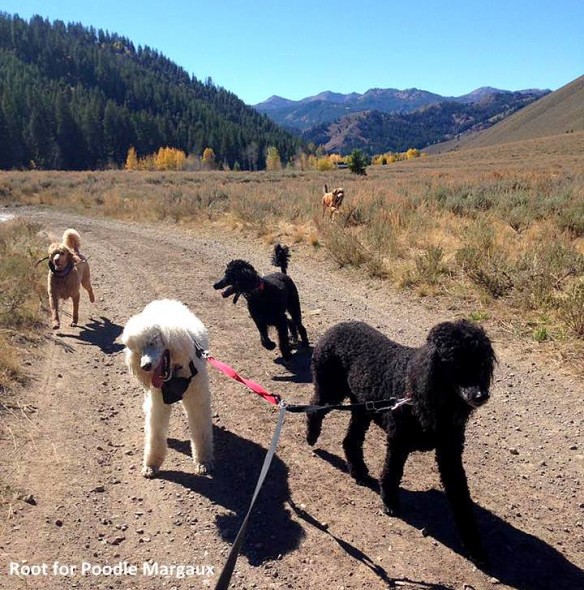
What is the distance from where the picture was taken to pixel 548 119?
148m

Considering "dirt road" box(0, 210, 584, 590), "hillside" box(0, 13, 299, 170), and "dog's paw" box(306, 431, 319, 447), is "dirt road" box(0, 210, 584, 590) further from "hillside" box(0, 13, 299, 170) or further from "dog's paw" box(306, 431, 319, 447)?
"hillside" box(0, 13, 299, 170)

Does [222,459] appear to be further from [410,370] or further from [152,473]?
[410,370]

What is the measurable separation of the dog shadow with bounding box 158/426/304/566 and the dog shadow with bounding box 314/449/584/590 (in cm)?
78

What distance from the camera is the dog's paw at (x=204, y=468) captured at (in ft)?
13.4

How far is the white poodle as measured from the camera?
149 inches

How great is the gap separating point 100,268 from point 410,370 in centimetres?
1008

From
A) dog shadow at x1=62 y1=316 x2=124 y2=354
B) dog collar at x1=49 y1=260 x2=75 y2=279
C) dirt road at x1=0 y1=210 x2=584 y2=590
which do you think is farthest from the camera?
dog collar at x1=49 y1=260 x2=75 y2=279

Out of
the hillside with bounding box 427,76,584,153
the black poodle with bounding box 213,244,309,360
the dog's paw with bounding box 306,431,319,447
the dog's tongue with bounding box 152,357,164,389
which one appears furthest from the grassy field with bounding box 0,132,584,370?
the hillside with bounding box 427,76,584,153

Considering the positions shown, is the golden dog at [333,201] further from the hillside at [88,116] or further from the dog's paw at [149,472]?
the hillside at [88,116]

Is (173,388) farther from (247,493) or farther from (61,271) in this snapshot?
(61,271)

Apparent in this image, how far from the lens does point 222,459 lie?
4301 millimetres

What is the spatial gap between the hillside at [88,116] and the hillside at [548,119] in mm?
71633

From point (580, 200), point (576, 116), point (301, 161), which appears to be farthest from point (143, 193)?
point (576, 116)

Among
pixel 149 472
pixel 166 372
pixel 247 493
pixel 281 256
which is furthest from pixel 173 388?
pixel 281 256
